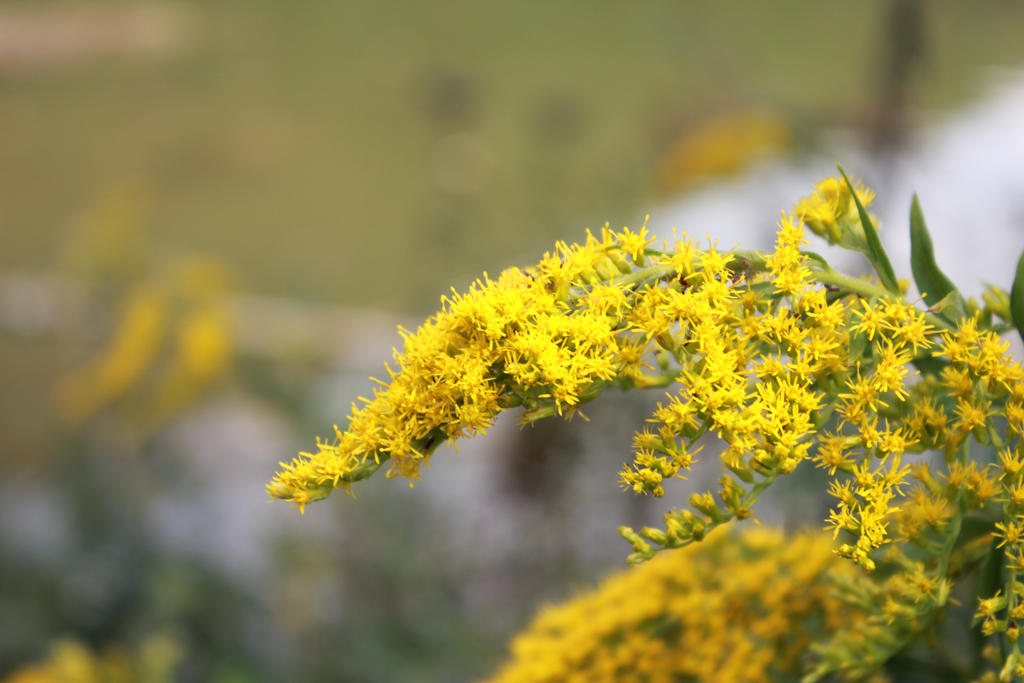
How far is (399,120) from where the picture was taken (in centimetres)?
789

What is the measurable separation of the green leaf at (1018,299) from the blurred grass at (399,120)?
421 cm

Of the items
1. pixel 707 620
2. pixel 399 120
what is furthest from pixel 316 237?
pixel 707 620

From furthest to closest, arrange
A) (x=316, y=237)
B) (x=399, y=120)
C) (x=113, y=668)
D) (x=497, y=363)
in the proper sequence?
(x=399, y=120) < (x=316, y=237) < (x=113, y=668) < (x=497, y=363)

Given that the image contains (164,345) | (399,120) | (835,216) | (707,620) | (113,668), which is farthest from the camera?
(399,120)

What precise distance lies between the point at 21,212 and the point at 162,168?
45.3 inches

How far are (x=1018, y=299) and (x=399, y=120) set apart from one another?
24.0 feet

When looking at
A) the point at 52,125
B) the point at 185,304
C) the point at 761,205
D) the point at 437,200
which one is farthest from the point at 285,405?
the point at 52,125

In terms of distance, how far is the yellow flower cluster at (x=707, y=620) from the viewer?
4.16ft

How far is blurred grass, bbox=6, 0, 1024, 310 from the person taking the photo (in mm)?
6398

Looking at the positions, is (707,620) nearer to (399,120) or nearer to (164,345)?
(164,345)

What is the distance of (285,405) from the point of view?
3.57 metres

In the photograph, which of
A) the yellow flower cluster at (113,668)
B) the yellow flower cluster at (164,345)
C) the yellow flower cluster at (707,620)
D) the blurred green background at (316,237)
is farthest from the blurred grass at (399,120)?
the yellow flower cluster at (707,620)

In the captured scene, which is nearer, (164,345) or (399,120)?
(164,345)

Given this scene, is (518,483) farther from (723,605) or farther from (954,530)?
(954,530)
